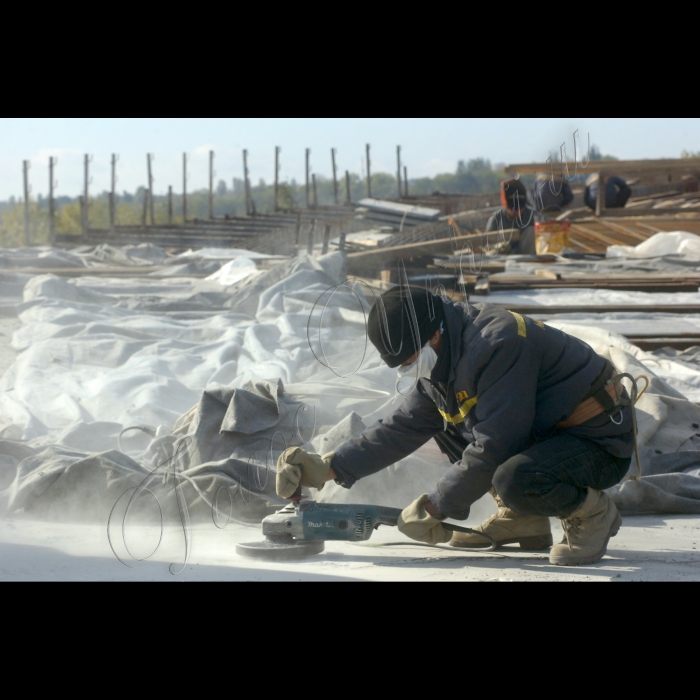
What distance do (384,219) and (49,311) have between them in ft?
31.3

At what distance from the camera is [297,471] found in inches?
107

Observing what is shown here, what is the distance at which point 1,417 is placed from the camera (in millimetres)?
4371

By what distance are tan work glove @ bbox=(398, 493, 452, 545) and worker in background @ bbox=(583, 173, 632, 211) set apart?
10.8 m

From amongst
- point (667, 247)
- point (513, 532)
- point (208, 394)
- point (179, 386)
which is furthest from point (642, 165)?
point (513, 532)

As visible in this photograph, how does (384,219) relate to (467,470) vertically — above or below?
above

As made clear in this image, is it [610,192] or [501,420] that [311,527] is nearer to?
[501,420]

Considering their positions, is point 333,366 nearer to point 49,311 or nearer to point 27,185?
point 49,311

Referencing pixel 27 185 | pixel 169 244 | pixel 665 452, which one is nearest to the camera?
pixel 665 452

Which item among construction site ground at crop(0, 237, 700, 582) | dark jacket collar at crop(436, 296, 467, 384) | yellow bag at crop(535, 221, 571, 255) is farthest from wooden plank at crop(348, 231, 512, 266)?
dark jacket collar at crop(436, 296, 467, 384)

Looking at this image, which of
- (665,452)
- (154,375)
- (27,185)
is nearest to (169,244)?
(27,185)

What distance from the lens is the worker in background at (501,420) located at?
95.8 inches

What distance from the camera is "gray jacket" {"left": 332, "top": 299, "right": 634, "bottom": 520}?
95.4 inches

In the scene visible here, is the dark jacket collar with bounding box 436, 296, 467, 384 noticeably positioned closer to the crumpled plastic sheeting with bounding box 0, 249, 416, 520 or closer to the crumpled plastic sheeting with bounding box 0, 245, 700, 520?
the crumpled plastic sheeting with bounding box 0, 245, 700, 520

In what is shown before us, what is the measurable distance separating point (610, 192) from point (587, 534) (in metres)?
11.2
